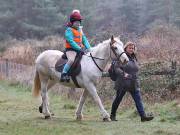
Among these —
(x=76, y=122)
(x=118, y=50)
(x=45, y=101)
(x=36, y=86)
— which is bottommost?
(x=76, y=122)

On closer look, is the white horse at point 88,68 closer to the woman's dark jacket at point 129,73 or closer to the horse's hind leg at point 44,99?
the horse's hind leg at point 44,99

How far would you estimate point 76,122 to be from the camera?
10.4m

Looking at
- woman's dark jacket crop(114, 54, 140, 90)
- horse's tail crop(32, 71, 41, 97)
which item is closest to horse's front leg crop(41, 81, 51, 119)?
horse's tail crop(32, 71, 41, 97)

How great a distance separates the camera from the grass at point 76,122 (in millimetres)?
8828

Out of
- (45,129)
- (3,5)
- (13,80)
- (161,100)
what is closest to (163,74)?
(161,100)

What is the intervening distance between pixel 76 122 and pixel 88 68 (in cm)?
128

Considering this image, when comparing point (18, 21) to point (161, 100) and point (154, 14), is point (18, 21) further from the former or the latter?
point (161, 100)

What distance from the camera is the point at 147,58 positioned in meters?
16.9

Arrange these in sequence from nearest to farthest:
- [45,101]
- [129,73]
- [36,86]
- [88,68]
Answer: [129,73] → [88,68] → [45,101] → [36,86]

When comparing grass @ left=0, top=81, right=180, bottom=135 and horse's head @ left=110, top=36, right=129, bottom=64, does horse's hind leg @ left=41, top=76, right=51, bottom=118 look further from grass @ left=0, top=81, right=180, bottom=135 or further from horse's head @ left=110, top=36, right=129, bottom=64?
horse's head @ left=110, top=36, right=129, bottom=64

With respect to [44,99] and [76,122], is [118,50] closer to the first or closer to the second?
[76,122]

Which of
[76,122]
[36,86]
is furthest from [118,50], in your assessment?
[36,86]

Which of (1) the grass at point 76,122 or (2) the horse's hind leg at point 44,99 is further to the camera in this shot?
(2) the horse's hind leg at point 44,99

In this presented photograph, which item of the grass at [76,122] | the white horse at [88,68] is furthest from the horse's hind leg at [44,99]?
the grass at [76,122]
